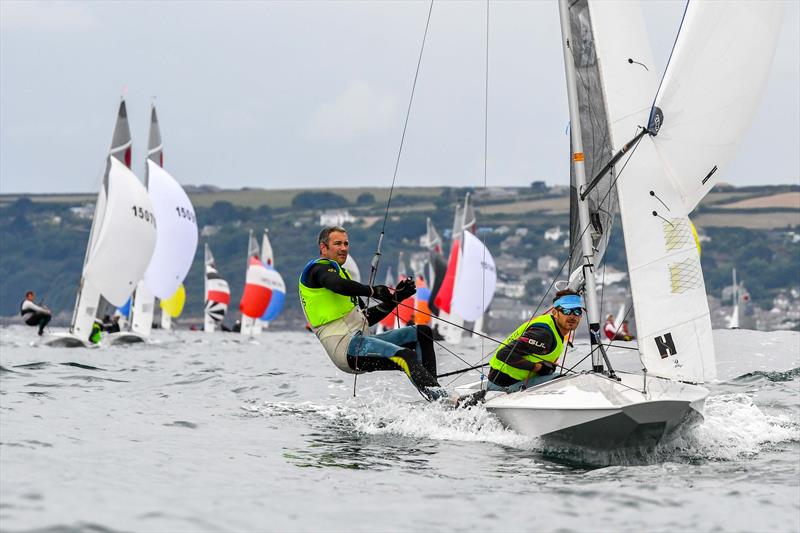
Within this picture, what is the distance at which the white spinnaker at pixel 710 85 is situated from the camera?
799 cm

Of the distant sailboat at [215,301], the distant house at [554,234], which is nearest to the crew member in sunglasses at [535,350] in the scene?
the distant sailboat at [215,301]

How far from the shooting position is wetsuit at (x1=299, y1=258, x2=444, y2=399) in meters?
7.98

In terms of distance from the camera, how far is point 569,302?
7730 millimetres

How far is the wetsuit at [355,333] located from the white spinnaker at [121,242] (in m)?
14.9

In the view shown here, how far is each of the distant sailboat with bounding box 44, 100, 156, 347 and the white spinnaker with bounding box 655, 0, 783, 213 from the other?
16.1 m

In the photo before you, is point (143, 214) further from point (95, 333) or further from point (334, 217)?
point (334, 217)

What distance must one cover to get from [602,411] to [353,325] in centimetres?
233

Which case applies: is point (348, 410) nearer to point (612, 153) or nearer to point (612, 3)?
point (612, 153)

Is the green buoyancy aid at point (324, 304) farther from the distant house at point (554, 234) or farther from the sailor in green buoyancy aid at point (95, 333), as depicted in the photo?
the distant house at point (554, 234)

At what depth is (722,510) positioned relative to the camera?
16.9 feet

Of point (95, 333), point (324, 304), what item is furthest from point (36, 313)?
point (324, 304)

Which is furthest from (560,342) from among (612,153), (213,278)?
(213,278)

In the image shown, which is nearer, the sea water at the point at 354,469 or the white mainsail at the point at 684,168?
the sea water at the point at 354,469

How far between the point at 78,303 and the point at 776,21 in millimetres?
16941
